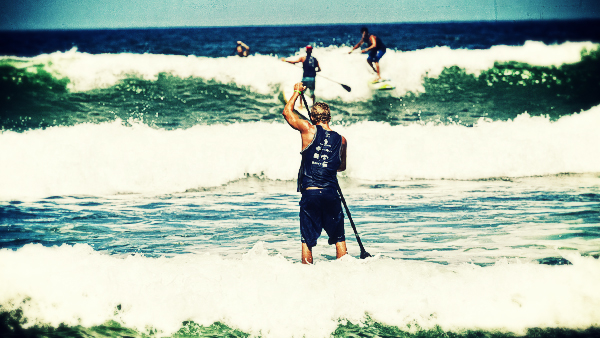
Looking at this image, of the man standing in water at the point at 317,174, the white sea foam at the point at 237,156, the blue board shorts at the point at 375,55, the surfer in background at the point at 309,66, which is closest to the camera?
the man standing in water at the point at 317,174

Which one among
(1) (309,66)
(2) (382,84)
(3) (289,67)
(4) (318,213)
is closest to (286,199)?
(4) (318,213)

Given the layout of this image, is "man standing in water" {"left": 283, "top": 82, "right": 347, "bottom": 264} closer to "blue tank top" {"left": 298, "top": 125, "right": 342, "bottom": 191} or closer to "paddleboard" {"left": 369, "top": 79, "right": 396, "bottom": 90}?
"blue tank top" {"left": 298, "top": 125, "right": 342, "bottom": 191}

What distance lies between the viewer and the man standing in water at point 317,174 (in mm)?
4148

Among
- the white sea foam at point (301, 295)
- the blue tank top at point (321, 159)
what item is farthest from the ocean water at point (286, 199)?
the blue tank top at point (321, 159)

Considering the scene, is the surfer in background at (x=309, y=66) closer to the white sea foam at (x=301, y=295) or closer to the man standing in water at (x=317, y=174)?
the man standing in water at (x=317, y=174)

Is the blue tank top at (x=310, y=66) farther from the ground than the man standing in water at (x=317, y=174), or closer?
farther from the ground

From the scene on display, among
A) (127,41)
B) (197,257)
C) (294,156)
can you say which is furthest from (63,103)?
(127,41)

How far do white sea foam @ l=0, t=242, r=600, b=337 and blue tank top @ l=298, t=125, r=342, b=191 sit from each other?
2.28 ft

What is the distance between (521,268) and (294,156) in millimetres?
6315

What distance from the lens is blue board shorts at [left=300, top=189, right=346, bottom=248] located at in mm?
4148

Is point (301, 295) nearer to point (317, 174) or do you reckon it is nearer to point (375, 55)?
point (317, 174)

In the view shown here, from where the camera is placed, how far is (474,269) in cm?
424

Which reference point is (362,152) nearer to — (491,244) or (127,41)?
(491,244)

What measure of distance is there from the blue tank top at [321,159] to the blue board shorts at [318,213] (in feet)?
0.25
